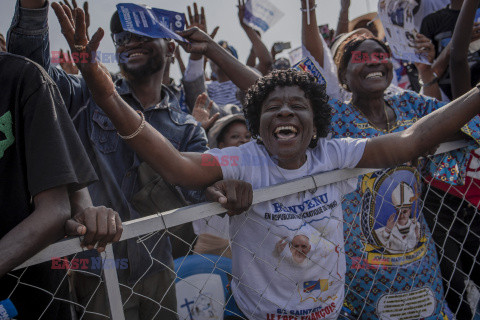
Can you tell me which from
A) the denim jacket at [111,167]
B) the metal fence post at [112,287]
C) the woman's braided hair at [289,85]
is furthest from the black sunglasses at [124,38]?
the metal fence post at [112,287]

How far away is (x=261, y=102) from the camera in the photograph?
200 centimetres

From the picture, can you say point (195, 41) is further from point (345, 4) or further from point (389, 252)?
point (345, 4)

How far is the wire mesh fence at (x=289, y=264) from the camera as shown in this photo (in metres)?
1.39

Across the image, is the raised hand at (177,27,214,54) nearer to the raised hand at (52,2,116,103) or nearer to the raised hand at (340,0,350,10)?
the raised hand at (52,2,116,103)

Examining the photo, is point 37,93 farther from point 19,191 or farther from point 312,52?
point 312,52

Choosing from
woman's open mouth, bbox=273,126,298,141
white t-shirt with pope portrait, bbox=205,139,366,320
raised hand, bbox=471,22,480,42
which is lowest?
white t-shirt with pope portrait, bbox=205,139,366,320

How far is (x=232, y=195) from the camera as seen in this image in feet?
4.81

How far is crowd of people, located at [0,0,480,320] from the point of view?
1296mm

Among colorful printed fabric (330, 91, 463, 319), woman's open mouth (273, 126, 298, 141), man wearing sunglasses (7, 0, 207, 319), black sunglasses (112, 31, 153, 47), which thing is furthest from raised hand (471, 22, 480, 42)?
black sunglasses (112, 31, 153, 47)

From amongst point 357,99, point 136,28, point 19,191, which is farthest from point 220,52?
point 19,191

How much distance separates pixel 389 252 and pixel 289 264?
89 centimetres

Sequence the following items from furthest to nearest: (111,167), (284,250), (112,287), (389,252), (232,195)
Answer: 1. (389,252)
2. (111,167)
3. (284,250)
4. (232,195)
5. (112,287)

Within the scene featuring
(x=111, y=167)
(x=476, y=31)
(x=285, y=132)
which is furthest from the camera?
(x=476, y=31)

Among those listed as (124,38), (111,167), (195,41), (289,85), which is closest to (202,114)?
(195,41)
